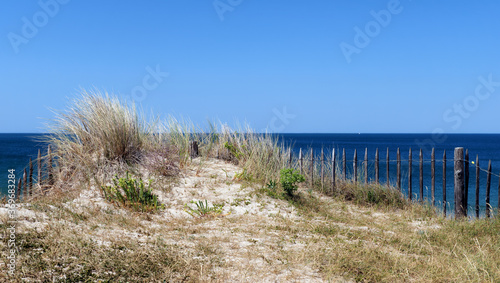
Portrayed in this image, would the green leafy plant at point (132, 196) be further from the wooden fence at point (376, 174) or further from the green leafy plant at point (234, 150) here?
the green leafy plant at point (234, 150)

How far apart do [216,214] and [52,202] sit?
304cm

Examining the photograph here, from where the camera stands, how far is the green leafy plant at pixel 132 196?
24.5 ft

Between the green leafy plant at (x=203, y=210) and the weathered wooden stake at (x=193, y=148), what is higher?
the weathered wooden stake at (x=193, y=148)

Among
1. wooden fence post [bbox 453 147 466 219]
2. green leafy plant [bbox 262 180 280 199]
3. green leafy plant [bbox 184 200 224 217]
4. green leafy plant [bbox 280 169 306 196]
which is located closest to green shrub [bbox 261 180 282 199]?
green leafy plant [bbox 262 180 280 199]

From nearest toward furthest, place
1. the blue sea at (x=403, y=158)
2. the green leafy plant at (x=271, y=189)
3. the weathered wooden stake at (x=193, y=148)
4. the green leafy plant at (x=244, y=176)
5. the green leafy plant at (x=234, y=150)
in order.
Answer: the green leafy plant at (x=271, y=189) → the green leafy plant at (x=244, y=176) → the weathered wooden stake at (x=193, y=148) → the green leafy plant at (x=234, y=150) → the blue sea at (x=403, y=158)

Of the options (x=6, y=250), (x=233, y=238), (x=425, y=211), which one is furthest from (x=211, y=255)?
(x=425, y=211)

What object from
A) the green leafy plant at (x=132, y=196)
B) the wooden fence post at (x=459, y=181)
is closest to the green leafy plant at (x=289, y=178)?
the green leafy plant at (x=132, y=196)

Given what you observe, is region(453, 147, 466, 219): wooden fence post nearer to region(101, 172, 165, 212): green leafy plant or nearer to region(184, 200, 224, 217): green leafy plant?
region(184, 200, 224, 217): green leafy plant

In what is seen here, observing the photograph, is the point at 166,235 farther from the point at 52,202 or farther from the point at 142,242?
the point at 52,202

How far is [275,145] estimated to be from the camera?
1041 cm

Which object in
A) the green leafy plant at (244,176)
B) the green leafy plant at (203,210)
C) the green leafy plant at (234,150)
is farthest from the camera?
the green leafy plant at (234,150)

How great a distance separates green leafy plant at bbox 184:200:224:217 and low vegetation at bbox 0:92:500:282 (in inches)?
1.5

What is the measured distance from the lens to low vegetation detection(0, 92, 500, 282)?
4.18m

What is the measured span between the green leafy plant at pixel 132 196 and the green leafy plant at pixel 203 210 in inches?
22.3
